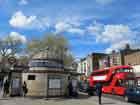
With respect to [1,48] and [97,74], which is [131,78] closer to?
[97,74]

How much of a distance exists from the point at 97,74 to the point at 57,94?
44.2 ft

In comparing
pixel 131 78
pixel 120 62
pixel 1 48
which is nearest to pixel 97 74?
pixel 131 78

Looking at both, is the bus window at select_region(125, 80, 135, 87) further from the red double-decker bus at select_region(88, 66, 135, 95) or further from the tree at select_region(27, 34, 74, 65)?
the tree at select_region(27, 34, 74, 65)

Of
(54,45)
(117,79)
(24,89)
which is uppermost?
(54,45)

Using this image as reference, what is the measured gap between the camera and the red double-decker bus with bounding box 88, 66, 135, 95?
31.7 meters

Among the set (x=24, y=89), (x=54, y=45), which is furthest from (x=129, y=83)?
(x=54, y=45)

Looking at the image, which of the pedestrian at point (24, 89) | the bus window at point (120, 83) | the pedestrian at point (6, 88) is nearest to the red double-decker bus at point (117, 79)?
the bus window at point (120, 83)

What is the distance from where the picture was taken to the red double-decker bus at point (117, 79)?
3173 centimetres

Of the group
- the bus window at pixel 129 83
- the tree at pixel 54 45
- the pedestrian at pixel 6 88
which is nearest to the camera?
the pedestrian at pixel 6 88

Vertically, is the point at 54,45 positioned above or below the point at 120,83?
above

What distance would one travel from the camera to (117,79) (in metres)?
33.1

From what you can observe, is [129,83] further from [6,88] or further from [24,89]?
[6,88]

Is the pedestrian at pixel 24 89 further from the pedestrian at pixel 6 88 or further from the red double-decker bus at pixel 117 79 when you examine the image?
the red double-decker bus at pixel 117 79

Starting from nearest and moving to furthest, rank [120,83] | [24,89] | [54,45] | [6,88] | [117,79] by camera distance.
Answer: [24,89]
[6,88]
[120,83]
[117,79]
[54,45]
